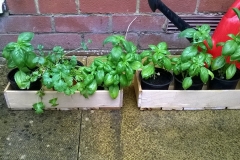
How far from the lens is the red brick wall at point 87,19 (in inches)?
52.0

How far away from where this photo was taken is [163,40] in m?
1.45

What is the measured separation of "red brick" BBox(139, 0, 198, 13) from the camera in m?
1.34

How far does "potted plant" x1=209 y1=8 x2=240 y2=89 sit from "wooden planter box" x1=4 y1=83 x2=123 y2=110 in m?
0.39

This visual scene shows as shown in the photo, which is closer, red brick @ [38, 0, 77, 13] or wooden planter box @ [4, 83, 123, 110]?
wooden planter box @ [4, 83, 123, 110]

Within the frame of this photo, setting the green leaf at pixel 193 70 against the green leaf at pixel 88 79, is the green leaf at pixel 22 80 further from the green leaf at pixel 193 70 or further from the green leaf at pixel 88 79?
the green leaf at pixel 193 70

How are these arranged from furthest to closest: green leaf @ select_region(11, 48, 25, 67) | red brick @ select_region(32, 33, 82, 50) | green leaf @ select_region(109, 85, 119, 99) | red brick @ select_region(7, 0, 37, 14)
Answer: red brick @ select_region(32, 33, 82, 50) < red brick @ select_region(7, 0, 37, 14) < green leaf @ select_region(109, 85, 119, 99) < green leaf @ select_region(11, 48, 25, 67)

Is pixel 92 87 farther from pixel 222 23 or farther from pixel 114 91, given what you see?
pixel 222 23

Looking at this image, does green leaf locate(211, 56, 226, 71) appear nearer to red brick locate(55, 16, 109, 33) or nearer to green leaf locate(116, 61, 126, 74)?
green leaf locate(116, 61, 126, 74)

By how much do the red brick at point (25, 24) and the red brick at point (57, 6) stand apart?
45 mm

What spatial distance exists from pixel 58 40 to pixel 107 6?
307 millimetres

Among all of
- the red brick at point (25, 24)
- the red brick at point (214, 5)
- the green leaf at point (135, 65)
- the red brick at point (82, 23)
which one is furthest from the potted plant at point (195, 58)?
the red brick at point (25, 24)

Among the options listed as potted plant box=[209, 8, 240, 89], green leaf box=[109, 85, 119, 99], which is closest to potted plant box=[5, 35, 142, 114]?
green leaf box=[109, 85, 119, 99]

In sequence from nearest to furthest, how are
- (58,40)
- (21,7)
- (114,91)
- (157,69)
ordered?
(114,91) < (157,69) < (21,7) < (58,40)

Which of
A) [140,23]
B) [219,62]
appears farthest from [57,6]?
[219,62]
